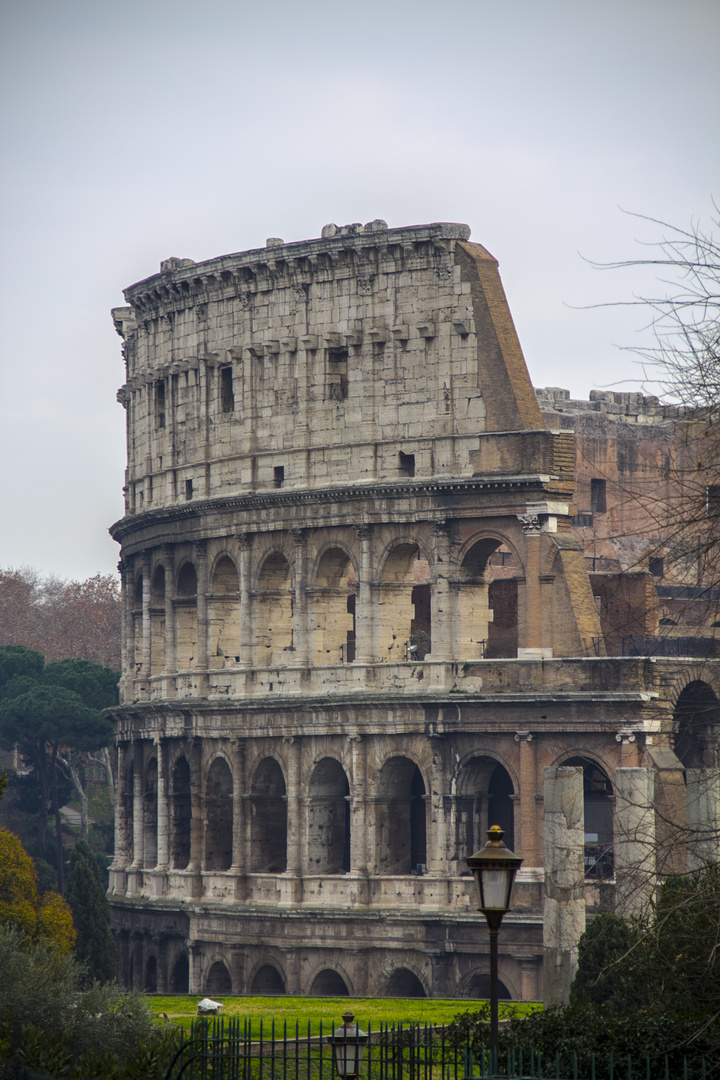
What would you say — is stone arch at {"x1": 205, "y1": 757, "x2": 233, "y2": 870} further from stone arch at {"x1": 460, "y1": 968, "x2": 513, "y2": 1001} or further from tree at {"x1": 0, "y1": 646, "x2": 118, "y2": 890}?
tree at {"x1": 0, "y1": 646, "x2": 118, "y2": 890}

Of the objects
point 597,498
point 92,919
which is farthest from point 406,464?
point 92,919

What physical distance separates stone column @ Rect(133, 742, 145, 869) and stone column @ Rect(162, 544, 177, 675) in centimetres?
306

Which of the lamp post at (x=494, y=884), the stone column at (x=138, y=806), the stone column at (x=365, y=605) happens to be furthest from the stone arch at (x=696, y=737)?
the lamp post at (x=494, y=884)

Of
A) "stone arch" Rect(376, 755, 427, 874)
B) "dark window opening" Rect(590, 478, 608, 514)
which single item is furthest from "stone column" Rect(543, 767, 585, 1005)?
"dark window opening" Rect(590, 478, 608, 514)

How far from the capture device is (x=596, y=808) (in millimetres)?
44188

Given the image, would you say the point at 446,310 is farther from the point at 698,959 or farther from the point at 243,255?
the point at 698,959

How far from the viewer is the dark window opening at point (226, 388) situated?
48.2m

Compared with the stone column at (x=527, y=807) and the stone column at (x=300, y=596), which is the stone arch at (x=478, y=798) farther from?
the stone column at (x=300, y=596)

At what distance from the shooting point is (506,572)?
52375mm

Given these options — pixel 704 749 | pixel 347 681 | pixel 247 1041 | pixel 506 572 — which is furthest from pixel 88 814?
pixel 247 1041

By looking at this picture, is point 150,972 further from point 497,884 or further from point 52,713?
point 497,884

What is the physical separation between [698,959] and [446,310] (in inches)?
996

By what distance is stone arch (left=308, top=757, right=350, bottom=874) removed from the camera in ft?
147

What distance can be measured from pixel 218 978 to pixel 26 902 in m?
4.92
